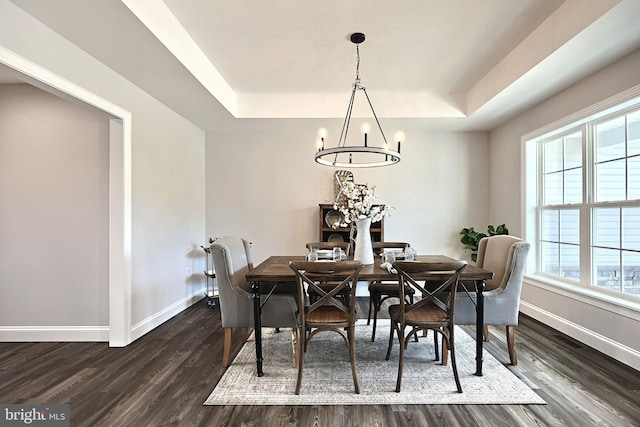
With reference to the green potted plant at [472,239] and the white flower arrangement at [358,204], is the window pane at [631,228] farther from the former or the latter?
the white flower arrangement at [358,204]

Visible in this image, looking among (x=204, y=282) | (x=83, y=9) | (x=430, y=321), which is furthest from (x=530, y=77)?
(x=204, y=282)

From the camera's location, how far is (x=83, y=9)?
6.88 ft

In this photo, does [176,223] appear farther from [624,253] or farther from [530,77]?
[624,253]

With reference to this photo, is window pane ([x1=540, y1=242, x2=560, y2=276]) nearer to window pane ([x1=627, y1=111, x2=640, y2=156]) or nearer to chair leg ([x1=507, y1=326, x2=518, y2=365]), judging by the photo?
window pane ([x1=627, y1=111, x2=640, y2=156])

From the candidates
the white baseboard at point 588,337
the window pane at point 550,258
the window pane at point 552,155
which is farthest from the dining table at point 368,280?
the window pane at point 552,155

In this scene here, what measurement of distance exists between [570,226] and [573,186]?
17.0 inches

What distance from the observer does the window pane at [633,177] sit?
2.81 meters

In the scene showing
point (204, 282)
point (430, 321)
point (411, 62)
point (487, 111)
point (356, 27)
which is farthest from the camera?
point (204, 282)

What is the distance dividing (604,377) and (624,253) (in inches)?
44.8

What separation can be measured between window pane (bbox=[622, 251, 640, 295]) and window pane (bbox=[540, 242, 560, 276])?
34.2 inches

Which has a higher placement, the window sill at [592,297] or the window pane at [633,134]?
the window pane at [633,134]

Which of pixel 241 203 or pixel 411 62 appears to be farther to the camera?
pixel 241 203

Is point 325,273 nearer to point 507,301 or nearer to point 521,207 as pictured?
point 507,301

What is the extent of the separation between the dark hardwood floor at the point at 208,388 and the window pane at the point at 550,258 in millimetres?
839
